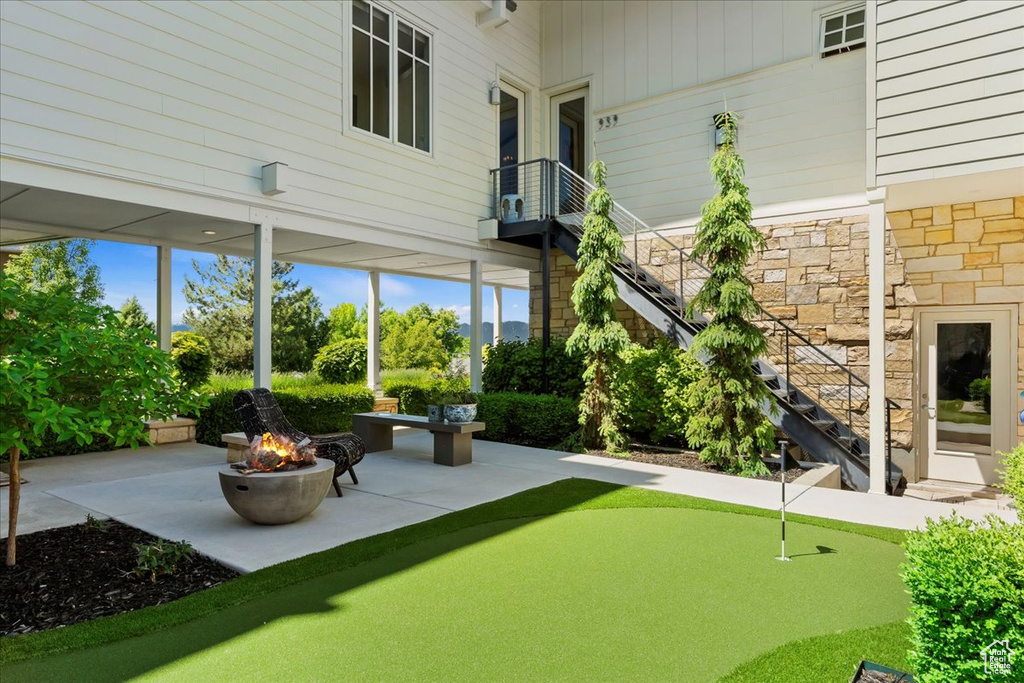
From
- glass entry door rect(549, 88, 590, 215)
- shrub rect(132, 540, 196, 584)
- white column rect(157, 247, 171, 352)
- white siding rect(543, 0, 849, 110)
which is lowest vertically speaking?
shrub rect(132, 540, 196, 584)

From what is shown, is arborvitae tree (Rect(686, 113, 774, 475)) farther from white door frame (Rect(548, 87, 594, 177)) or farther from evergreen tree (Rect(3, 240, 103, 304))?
evergreen tree (Rect(3, 240, 103, 304))

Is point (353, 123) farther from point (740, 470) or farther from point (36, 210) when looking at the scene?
point (740, 470)

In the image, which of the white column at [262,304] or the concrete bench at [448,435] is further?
the white column at [262,304]

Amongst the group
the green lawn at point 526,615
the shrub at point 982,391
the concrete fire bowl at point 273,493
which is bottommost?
the green lawn at point 526,615

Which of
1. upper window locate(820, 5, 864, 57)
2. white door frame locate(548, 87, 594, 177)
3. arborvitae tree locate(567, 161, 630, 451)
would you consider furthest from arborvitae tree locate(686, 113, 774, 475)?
white door frame locate(548, 87, 594, 177)

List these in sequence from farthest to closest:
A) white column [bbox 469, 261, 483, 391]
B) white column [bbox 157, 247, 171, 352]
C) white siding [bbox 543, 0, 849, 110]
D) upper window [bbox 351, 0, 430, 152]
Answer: white column [bbox 469, 261, 483, 391]
white siding [bbox 543, 0, 849, 110]
white column [bbox 157, 247, 171, 352]
upper window [bbox 351, 0, 430, 152]

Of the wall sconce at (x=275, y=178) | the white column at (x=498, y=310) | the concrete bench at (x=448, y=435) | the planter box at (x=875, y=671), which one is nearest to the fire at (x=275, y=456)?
the concrete bench at (x=448, y=435)

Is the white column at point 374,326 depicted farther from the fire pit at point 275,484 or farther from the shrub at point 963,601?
the shrub at point 963,601

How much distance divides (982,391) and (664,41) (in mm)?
7192

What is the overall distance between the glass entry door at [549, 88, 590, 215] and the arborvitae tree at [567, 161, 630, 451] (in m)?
3.81

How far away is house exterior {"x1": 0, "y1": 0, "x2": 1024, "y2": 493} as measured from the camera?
5.59 meters

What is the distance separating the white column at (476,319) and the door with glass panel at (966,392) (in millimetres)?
6592

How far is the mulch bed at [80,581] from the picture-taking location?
3.11 metres

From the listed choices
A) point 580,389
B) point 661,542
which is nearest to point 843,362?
point 580,389
